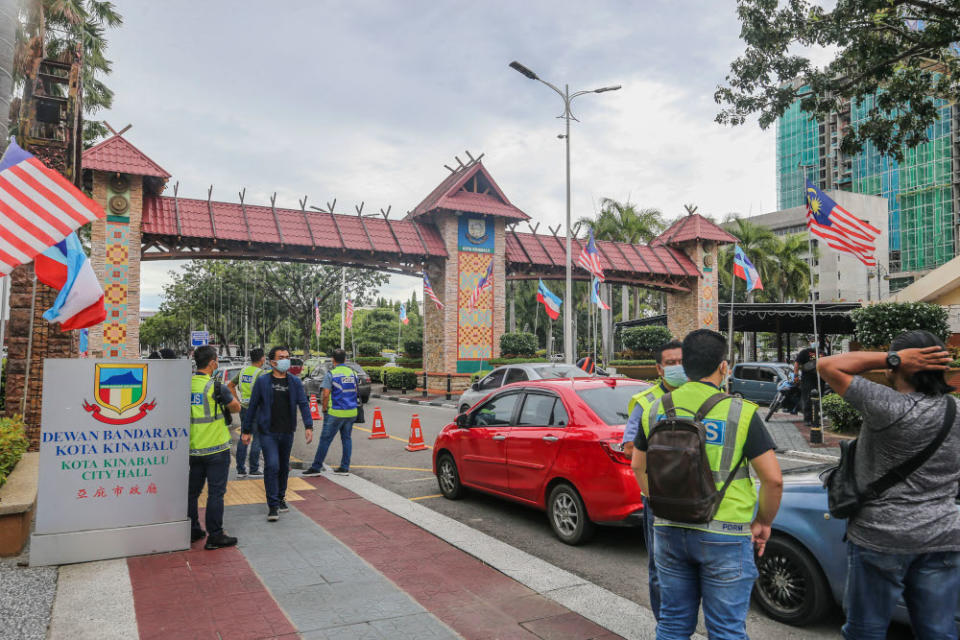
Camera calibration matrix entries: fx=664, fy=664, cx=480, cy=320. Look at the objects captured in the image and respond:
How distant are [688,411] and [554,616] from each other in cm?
224

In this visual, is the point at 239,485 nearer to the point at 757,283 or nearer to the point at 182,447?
the point at 182,447

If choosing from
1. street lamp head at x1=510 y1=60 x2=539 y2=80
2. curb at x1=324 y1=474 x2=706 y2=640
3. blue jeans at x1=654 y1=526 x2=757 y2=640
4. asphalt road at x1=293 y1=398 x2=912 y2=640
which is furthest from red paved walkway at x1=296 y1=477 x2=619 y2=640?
street lamp head at x1=510 y1=60 x2=539 y2=80

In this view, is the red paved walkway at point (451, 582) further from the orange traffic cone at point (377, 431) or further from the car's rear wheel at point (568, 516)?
the orange traffic cone at point (377, 431)

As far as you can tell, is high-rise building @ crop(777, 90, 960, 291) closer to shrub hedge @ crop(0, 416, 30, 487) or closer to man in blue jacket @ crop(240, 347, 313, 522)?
man in blue jacket @ crop(240, 347, 313, 522)

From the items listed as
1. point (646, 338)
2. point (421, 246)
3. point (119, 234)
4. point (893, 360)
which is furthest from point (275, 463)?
point (646, 338)

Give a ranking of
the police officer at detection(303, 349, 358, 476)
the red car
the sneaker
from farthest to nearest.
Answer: the police officer at detection(303, 349, 358, 476) < the sneaker < the red car

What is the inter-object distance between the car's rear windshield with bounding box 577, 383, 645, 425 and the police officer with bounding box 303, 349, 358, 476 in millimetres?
3912

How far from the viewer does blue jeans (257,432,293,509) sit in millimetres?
6941

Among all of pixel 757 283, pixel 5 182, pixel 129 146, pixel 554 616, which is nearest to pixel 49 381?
pixel 5 182

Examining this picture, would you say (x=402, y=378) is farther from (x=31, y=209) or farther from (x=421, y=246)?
(x=31, y=209)

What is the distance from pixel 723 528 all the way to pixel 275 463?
5345 millimetres

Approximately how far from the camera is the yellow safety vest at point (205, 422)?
602 cm

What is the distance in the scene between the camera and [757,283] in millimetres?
23484

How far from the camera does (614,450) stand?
5680 mm
